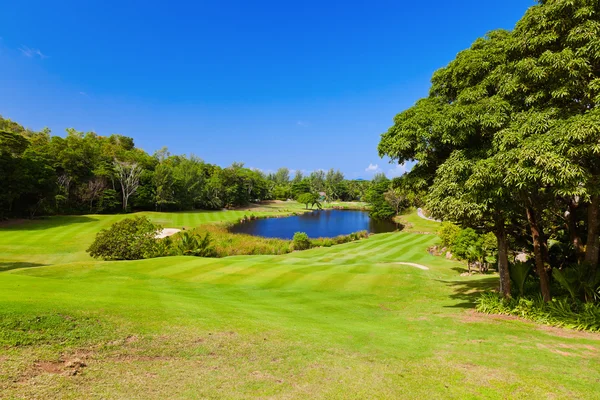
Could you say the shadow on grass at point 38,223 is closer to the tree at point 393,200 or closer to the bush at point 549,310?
the bush at point 549,310

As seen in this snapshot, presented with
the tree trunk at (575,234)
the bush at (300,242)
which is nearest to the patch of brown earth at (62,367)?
the tree trunk at (575,234)

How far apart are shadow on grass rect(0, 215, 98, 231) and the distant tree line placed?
111 inches

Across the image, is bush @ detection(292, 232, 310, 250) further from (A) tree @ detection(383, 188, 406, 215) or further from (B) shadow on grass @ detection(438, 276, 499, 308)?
(A) tree @ detection(383, 188, 406, 215)

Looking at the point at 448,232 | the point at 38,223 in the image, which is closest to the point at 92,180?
the point at 38,223

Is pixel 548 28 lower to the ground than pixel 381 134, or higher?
higher

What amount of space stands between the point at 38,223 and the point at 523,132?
55.3m

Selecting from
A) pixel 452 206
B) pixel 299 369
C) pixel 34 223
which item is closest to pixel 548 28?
pixel 452 206

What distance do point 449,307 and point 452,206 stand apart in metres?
6.00

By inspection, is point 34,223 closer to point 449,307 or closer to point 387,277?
point 387,277

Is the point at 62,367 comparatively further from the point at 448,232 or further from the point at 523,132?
the point at 448,232

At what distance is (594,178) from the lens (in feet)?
29.2

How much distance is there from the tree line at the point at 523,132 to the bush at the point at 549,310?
1.99 ft

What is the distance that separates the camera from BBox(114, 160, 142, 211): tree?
6562cm

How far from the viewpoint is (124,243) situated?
25891mm
